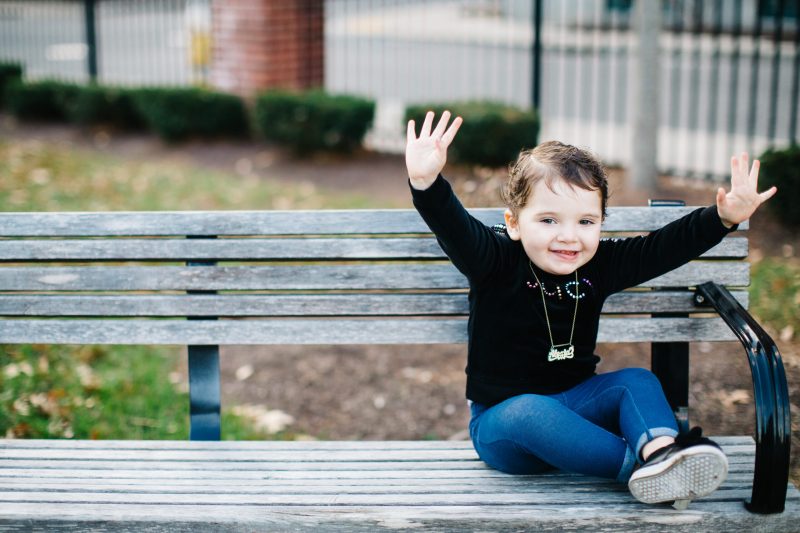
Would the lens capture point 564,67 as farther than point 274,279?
Yes

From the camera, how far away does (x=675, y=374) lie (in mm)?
3100

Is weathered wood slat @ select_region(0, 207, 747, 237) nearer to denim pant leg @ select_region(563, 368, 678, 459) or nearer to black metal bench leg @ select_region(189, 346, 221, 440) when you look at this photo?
black metal bench leg @ select_region(189, 346, 221, 440)

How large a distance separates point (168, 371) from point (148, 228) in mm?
1839

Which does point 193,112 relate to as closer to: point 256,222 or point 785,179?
point 785,179

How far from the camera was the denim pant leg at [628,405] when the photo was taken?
8.18 ft

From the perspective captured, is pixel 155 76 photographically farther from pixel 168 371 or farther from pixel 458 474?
pixel 458 474

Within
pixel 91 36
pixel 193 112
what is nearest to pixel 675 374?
pixel 193 112

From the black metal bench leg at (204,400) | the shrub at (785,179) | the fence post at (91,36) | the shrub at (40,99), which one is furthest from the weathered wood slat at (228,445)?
the fence post at (91,36)

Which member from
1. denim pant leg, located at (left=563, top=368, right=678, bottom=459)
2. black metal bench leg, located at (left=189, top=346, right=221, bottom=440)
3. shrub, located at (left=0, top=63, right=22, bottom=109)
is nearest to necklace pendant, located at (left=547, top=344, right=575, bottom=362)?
denim pant leg, located at (left=563, top=368, right=678, bottom=459)

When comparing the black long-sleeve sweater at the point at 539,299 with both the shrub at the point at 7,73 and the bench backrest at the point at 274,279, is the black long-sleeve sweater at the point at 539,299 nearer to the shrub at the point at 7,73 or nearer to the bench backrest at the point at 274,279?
the bench backrest at the point at 274,279

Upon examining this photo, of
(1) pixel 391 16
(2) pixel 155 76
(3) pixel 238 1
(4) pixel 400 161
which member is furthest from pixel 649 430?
(1) pixel 391 16

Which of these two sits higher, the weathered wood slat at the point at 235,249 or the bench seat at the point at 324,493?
the weathered wood slat at the point at 235,249

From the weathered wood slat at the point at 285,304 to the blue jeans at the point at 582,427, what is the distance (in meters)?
0.42

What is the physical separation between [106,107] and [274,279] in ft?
25.1
